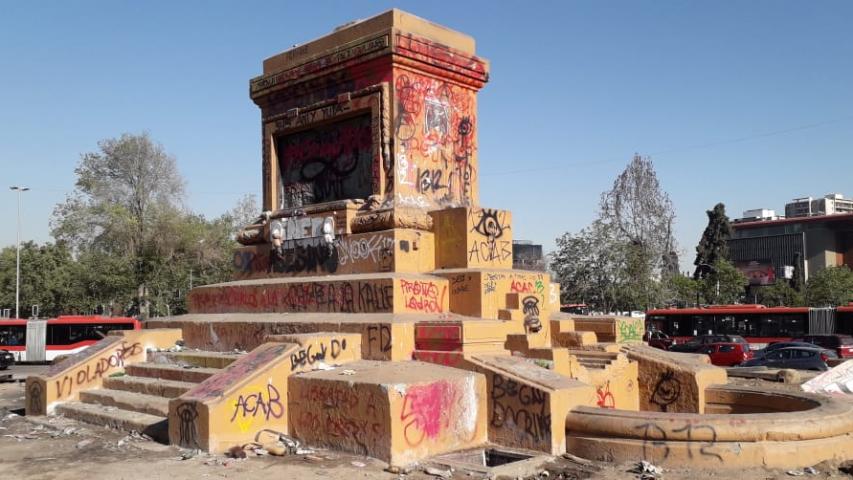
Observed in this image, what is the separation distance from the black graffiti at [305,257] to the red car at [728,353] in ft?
66.4

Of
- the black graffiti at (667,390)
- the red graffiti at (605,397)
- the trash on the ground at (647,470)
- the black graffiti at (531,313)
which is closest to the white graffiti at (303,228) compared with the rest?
the black graffiti at (531,313)

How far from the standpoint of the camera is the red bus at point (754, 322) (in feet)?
109

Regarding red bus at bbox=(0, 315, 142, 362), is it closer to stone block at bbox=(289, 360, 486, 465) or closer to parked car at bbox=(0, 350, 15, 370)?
parked car at bbox=(0, 350, 15, 370)

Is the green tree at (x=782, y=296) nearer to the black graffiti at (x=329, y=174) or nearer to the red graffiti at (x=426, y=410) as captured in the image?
the black graffiti at (x=329, y=174)

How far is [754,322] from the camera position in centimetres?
3481

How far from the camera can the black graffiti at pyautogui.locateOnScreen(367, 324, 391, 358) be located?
1166cm

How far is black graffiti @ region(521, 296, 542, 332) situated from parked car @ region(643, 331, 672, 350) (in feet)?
76.3

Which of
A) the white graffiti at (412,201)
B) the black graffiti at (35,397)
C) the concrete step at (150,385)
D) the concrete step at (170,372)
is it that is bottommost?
the black graffiti at (35,397)

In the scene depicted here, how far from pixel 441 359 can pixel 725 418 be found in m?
4.05

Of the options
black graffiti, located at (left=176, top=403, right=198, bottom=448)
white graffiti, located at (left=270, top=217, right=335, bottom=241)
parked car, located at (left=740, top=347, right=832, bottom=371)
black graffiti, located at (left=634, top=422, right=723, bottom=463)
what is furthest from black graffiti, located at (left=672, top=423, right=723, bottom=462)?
parked car, located at (left=740, top=347, right=832, bottom=371)

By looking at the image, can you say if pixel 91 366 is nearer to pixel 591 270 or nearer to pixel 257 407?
pixel 257 407

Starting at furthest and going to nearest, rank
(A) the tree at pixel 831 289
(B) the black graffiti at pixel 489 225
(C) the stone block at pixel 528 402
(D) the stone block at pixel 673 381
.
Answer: (A) the tree at pixel 831 289, (B) the black graffiti at pixel 489 225, (D) the stone block at pixel 673 381, (C) the stone block at pixel 528 402

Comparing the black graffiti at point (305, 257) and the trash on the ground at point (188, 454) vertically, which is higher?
the black graffiti at point (305, 257)

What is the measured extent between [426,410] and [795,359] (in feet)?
66.8
